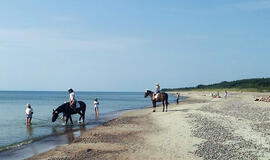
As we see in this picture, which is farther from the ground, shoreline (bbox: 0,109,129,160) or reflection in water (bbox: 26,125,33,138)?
reflection in water (bbox: 26,125,33,138)

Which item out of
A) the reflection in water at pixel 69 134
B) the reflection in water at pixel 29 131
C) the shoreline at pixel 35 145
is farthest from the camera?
the reflection in water at pixel 29 131

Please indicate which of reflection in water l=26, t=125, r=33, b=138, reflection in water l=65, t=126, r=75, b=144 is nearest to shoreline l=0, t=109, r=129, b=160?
reflection in water l=65, t=126, r=75, b=144

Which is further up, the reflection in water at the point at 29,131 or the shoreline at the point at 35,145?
the reflection in water at the point at 29,131

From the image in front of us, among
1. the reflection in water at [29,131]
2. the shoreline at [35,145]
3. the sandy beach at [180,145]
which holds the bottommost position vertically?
the shoreline at [35,145]

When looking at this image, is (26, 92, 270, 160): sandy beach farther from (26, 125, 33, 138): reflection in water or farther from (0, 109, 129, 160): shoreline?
(26, 125, 33, 138): reflection in water

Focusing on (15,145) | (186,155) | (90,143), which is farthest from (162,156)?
(15,145)

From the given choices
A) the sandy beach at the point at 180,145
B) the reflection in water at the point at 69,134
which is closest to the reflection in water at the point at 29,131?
the reflection in water at the point at 69,134

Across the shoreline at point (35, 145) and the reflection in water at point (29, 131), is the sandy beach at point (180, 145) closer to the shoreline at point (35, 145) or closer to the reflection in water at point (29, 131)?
the shoreline at point (35, 145)

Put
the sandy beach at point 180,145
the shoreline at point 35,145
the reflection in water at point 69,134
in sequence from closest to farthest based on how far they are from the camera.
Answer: the sandy beach at point 180,145 → the shoreline at point 35,145 → the reflection in water at point 69,134

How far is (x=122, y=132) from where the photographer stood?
1784 centimetres

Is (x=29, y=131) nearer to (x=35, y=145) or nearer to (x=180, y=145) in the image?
(x=35, y=145)

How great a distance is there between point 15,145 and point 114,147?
18.8 ft

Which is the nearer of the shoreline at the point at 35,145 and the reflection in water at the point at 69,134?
the shoreline at the point at 35,145

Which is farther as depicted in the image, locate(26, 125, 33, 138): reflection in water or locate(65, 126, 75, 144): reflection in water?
locate(26, 125, 33, 138): reflection in water
